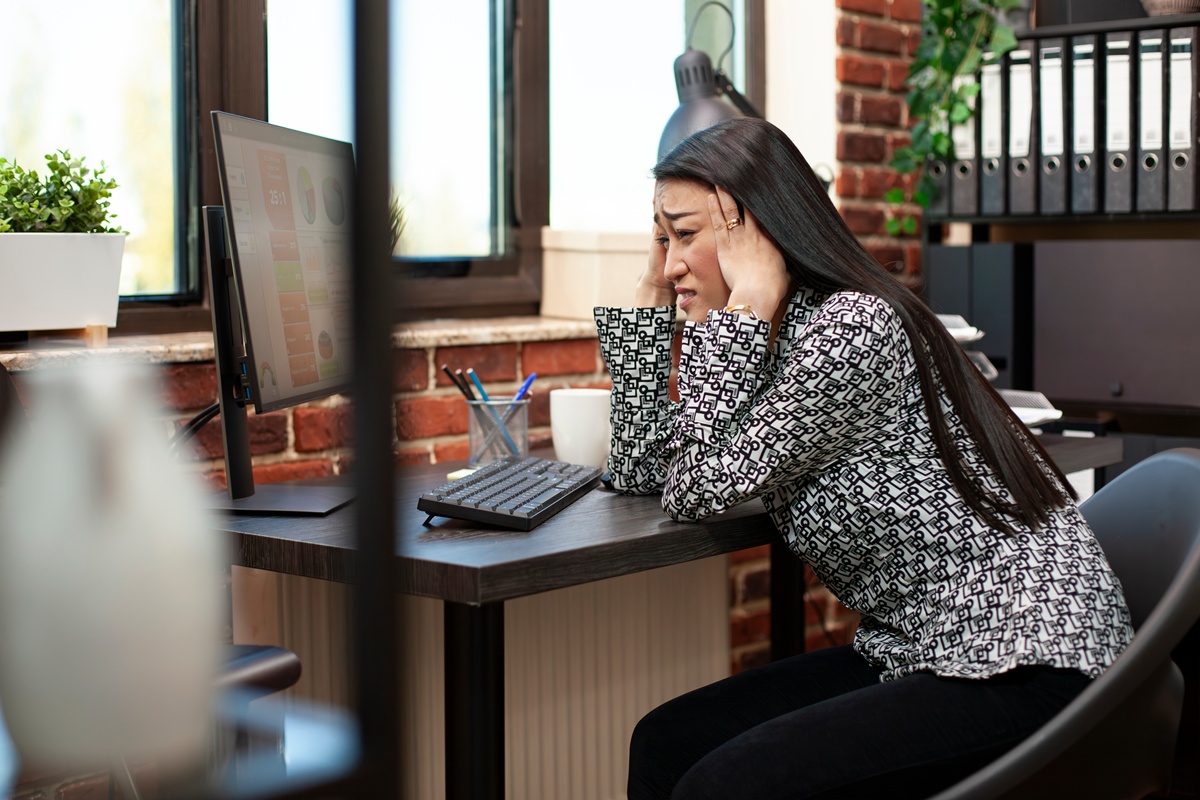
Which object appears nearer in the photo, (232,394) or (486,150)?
(232,394)

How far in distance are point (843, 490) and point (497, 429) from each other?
21.6 inches

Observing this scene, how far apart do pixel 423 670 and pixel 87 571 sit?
148 cm

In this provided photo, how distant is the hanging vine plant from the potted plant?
1610 mm

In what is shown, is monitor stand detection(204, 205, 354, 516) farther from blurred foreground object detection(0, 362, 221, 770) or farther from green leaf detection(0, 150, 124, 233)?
blurred foreground object detection(0, 362, 221, 770)

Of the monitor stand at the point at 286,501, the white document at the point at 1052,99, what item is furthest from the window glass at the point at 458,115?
the white document at the point at 1052,99

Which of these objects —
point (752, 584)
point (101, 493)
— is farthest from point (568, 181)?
point (101, 493)

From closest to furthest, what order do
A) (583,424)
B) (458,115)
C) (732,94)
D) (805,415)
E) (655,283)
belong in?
1. (805,415)
2. (655,283)
3. (583,424)
4. (732,94)
5. (458,115)

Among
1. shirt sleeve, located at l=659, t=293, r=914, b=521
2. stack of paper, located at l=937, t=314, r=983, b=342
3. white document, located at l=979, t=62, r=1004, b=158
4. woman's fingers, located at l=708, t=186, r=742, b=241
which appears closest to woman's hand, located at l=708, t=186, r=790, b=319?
woman's fingers, located at l=708, t=186, r=742, b=241

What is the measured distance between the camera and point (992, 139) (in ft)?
8.15

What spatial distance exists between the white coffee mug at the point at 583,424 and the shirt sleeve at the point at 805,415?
1.27 ft

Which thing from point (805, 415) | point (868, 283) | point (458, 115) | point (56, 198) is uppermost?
point (458, 115)

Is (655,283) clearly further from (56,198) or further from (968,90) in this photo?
(968,90)

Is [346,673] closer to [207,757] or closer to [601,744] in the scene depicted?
[207,757]

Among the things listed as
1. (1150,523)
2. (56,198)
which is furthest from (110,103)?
(1150,523)
